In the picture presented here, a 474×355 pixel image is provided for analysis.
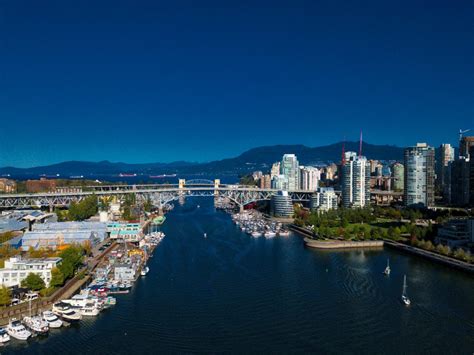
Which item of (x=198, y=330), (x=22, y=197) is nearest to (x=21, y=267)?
(x=198, y=330)

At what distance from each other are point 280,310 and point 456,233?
21.6 ft

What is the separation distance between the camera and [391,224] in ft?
54.6

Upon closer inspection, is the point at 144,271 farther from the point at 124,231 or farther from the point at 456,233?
the point at 456,233

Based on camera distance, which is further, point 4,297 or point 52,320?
point 4,297

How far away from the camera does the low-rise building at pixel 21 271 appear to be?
807 centimetres

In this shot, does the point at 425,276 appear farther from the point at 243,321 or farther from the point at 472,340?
the point at 243,321

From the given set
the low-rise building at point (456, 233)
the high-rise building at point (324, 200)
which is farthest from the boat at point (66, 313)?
the high-rise building at point (324, 200)

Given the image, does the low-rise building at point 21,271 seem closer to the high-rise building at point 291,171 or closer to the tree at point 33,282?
the tree at point 33,282

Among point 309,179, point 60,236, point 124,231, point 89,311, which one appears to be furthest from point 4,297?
point 309,179

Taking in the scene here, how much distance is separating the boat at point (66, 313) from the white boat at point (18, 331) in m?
0.65

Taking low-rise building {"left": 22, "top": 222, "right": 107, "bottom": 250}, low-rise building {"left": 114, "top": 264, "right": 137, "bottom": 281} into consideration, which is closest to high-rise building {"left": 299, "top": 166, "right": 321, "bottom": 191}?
low-rise building {"left": 22, "top": 222, "right": 107, "bottom": 250}

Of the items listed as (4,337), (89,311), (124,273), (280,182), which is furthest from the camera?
(280,182)

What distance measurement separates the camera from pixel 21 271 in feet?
26.7

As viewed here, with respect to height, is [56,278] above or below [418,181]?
below
